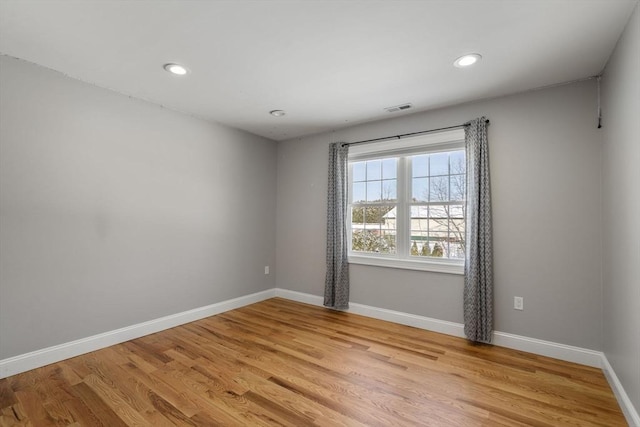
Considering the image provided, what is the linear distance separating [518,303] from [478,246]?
24.9 inches

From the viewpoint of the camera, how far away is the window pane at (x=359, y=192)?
405 centimetres

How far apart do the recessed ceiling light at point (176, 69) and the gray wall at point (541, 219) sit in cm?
247

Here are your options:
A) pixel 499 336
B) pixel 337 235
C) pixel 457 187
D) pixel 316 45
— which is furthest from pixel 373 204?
pixel 316 45

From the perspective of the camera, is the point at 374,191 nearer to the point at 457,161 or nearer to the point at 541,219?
the point at 457,161

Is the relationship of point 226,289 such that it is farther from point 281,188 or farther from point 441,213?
point 441,213

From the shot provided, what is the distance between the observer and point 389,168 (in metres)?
3.81

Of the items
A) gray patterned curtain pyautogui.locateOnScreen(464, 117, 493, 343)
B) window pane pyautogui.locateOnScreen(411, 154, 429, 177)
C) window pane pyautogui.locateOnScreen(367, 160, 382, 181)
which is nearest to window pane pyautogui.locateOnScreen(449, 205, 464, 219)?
gray patterned curtain pyautogui.locateOnScreen(464, 117, 493, 343)

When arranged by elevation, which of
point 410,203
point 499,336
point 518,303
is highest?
point 410,203

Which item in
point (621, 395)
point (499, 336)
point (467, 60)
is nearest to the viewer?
point (621, 395)

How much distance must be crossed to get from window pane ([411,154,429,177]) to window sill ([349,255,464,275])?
1061mm

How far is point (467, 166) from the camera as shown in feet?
10.1

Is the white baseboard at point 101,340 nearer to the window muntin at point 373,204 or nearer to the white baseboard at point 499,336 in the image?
the white baseboard at point 499,336

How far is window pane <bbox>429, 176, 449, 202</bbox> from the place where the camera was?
3379mm

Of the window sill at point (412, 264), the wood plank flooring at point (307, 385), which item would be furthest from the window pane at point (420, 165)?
the wood plank flooring at point (307, 385)
